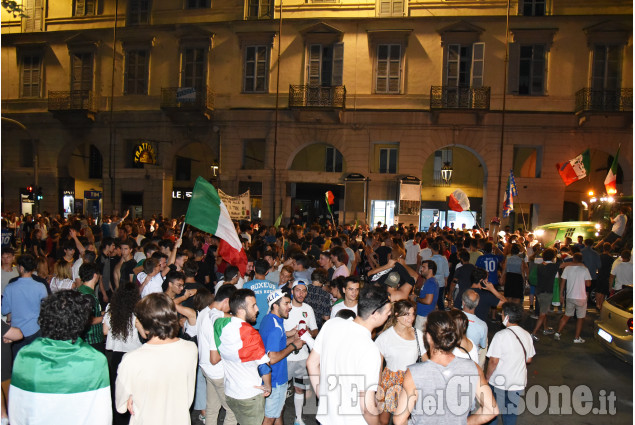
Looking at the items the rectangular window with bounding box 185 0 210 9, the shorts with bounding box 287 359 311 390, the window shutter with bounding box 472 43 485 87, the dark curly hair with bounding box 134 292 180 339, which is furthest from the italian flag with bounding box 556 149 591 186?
the rectangular window with bounding box 185 0 210 9

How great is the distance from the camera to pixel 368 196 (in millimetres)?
23797

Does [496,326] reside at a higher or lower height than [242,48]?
lower

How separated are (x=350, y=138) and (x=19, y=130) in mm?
19274

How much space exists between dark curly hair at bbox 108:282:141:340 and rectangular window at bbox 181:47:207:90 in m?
21.9

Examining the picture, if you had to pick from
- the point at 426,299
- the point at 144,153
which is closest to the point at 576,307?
the point at 426,299

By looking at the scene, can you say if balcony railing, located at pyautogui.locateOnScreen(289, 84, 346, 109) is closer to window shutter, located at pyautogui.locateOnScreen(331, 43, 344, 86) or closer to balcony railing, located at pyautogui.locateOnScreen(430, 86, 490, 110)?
window shutter, located at pyautogui.locateOnScreen(331, 43, 344, 86)

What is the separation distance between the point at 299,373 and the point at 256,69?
21.4 metres

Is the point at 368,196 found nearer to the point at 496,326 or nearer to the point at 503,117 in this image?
the point at 503,117

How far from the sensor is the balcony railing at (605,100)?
21.7 m

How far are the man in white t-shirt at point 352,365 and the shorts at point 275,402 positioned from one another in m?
1.03

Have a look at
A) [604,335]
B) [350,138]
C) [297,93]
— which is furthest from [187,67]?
[604,335]

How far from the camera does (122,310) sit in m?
4.79

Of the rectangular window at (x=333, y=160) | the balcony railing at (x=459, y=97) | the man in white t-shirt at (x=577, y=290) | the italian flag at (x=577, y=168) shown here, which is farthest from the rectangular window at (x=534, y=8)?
the man in white t-shirt at (x=577, y=290)

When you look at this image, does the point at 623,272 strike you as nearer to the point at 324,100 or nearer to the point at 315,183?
the point at 324,100
